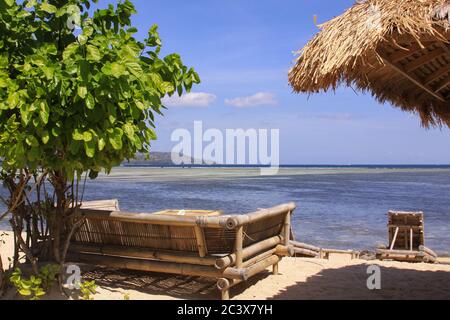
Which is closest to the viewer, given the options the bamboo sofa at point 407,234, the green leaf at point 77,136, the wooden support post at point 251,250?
the green leaf at point 77,136

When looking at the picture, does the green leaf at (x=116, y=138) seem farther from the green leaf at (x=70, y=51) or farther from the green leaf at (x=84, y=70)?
the green leaf at (x=70, y=51)

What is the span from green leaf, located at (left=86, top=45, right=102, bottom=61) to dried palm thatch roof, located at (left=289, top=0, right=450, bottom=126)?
1.59 metres

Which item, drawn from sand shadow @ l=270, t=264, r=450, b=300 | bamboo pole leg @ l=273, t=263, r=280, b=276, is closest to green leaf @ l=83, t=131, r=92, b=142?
sand shadow @ l=270, t=264, r=450, b=300

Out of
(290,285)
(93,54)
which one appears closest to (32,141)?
(93,54)

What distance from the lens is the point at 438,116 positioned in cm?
514

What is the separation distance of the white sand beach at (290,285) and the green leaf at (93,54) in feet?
7.47

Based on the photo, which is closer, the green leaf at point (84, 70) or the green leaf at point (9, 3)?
the green leaf at point (84, 70)

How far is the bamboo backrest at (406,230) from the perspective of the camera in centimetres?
1031

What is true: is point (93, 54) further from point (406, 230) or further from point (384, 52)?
point (406, 230)

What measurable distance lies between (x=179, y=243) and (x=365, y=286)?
2.28 m


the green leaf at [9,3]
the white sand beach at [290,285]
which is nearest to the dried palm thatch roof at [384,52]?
the white sand beach at [290,285]

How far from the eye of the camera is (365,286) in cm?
563

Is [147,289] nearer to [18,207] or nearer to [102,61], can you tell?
[18,207]
